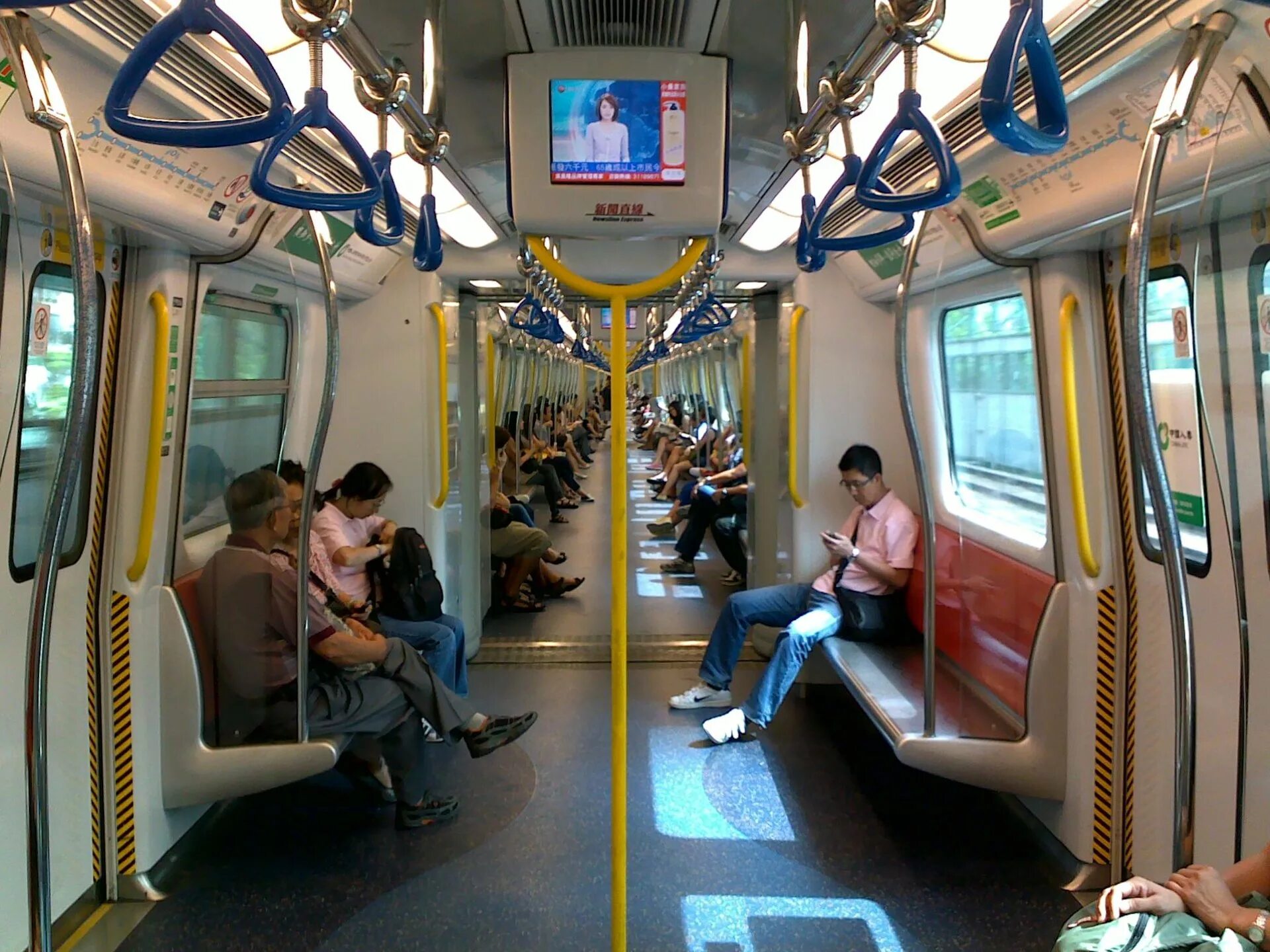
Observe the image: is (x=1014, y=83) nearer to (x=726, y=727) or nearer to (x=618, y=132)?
(x=618, y=132)

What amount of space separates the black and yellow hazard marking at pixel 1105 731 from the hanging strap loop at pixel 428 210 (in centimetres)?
250

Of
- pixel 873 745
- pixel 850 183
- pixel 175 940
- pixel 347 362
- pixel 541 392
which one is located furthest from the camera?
pixel 541 392

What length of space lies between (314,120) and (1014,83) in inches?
44.6

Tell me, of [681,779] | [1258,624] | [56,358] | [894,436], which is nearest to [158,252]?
[56,358]

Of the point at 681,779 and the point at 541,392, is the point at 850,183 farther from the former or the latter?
the point at 541,392

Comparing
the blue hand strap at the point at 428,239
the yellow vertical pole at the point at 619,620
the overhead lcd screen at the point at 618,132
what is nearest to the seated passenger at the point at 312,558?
the blue hand strap at the point at 428,239

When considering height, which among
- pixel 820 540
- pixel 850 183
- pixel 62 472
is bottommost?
pixel 820 540

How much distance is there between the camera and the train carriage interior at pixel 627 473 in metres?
1.99

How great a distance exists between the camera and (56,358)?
107 inches

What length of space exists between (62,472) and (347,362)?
385 cm

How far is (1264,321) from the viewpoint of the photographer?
219 cm

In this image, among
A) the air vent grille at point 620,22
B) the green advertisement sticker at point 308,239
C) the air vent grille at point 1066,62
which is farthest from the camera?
the green advertisement sticker at point 308,239

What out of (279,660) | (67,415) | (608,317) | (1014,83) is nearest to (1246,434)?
(1014,83)

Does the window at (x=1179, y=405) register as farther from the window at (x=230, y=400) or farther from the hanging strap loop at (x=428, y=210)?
the window at (x=230, y=400)
